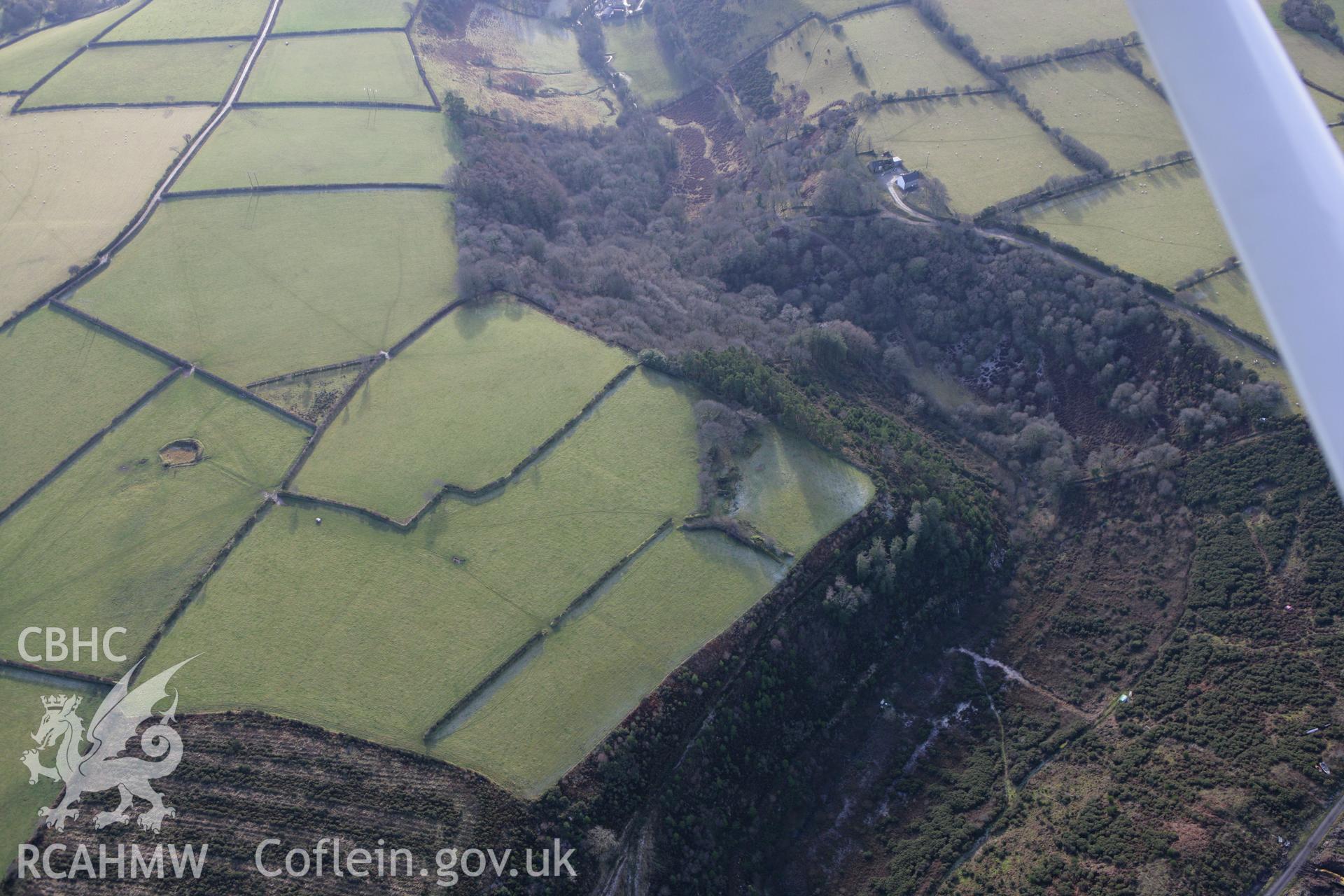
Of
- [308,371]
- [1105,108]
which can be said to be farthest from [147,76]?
[1105,108]

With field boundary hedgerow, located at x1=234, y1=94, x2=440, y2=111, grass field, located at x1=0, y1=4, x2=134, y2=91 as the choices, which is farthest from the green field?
grass field, located at x1=0, y1=4, x2=134, y2=91

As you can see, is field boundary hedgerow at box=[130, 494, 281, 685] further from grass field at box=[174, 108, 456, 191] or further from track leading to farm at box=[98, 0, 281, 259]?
grass field at box=[174, 108, 456, 191]

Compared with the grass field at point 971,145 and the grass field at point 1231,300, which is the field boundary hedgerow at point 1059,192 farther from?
the grass field at point 1231,300

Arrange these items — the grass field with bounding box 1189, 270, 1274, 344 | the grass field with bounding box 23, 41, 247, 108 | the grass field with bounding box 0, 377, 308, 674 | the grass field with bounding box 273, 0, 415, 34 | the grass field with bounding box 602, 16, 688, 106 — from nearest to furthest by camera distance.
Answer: the grass field with bounding box 0, 377, 308, 674 < the grass field with bounding box 1189, 270, 1274, 344 < the grass field with bounding box 23, 41, 247, 108 < the grass field with bounding box 273, 0, 415, 34 < the grass field with bounding box 602, 16, 688, 106

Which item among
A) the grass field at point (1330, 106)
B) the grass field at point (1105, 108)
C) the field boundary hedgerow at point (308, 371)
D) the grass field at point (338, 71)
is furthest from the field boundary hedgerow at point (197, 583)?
the grass field at point (1330, 106)

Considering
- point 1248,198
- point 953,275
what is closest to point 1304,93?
point 1248,198

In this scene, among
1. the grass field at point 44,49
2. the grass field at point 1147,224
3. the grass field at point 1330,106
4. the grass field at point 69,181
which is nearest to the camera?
the grass field at point 1147,224
